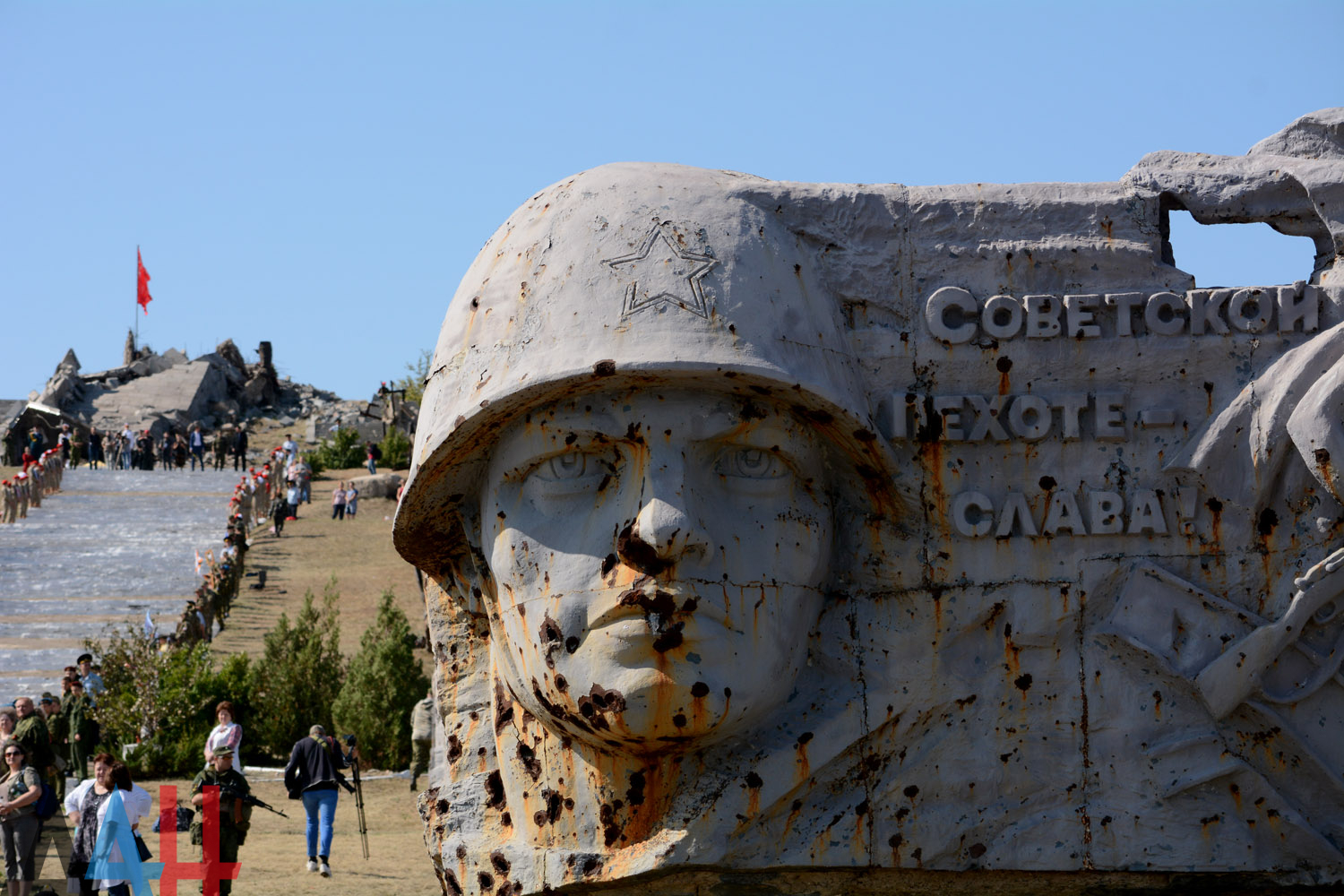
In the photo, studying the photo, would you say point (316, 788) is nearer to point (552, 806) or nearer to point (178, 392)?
point (552, 806)

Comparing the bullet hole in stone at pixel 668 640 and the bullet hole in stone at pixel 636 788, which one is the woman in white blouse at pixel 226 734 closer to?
the bullet hole in stone at pixel 636 788

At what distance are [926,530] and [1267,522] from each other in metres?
1.21

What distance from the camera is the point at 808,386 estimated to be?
4938 mm

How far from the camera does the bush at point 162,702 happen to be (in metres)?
15.4

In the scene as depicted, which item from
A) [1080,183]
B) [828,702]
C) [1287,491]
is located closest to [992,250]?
[1080,183]

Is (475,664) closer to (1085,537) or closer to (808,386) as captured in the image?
(808,386)

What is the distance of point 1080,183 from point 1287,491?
4.39 ft

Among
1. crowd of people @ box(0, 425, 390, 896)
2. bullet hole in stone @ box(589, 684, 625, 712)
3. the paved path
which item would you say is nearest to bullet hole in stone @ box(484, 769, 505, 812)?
bullet hole in stone @ box(589, 684, 625, 712)

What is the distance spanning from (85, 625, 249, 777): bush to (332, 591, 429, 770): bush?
1242 millimetres

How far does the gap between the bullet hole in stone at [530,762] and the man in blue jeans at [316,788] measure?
223 inches

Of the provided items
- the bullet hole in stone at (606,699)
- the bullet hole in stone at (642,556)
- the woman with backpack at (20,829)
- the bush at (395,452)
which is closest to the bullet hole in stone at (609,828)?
the bullet hole in stone at (606,699)

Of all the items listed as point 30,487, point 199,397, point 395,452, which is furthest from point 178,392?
point 30,487

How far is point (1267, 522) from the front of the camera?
5.28 metres

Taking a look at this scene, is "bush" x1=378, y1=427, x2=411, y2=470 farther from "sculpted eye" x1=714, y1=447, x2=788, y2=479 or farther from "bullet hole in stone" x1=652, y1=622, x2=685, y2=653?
"bullet hole in stone" x1=652, y1=622, x2=685, y2=653
